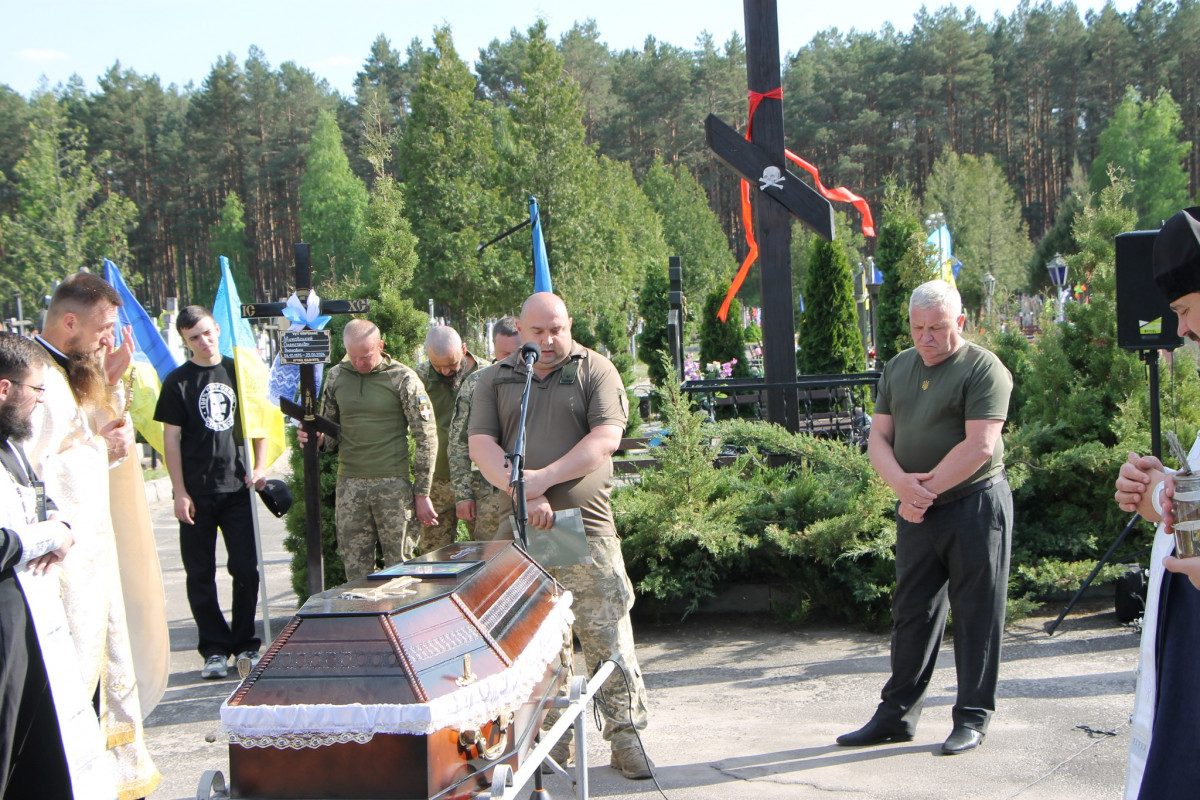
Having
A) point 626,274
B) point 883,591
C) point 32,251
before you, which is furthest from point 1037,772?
point 32,251

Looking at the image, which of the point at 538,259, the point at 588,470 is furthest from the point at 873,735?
the point at 538,259

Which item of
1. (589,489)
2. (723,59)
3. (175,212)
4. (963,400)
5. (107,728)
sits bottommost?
(107,728)

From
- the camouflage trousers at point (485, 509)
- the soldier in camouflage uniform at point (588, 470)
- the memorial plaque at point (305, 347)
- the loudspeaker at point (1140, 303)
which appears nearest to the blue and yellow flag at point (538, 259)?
the camouflage trousers at point (485, 509)

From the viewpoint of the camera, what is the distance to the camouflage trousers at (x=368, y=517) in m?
5.63

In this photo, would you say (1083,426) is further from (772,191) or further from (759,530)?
(772,191)

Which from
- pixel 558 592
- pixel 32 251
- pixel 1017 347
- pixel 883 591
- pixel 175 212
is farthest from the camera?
pixel 175 212

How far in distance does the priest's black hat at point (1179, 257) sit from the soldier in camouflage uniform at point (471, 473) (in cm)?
327

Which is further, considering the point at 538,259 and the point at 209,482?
the point at 538,259

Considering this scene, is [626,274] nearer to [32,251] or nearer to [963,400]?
[32,251]

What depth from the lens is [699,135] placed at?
6009 centimetres

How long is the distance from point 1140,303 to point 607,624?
3.09 m

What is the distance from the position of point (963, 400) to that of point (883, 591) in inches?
77.8

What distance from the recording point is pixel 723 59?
60781mm

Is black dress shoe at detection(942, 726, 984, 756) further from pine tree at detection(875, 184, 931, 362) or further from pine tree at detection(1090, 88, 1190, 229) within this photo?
pine tree at detection(1090, 88, 1190, 229)
